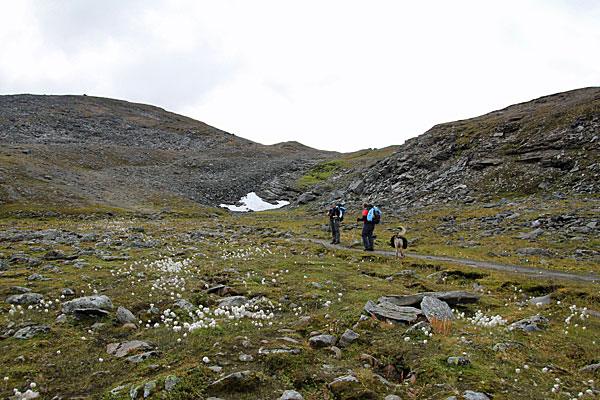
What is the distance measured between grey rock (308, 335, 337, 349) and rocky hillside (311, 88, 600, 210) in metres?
42.0

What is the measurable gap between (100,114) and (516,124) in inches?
5692

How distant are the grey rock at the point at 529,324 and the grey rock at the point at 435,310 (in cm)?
172

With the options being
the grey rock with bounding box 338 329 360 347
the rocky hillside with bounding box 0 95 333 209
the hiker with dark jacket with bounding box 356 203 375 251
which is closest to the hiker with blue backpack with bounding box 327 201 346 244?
the hiker with dark jacket with bounding box 356 203 375 251

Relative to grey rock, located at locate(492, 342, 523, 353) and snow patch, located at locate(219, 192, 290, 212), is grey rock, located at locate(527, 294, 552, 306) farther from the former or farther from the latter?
snow patch, located at locate(219, 192, 290, 212)

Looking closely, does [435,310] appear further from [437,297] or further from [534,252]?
[534,252]

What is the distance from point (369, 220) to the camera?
25.7m

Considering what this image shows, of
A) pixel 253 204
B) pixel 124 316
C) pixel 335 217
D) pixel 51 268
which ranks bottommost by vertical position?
pixel 124 316

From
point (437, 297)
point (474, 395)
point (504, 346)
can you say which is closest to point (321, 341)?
point (474, 395)

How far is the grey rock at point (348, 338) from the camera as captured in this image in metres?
8.69

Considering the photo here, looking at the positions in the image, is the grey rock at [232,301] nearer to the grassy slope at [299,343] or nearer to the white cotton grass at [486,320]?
the grassy slope at [299,343]

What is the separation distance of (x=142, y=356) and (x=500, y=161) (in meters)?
58.0

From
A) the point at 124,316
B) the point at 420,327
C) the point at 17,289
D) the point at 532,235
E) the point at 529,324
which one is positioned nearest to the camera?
the point at 420,327

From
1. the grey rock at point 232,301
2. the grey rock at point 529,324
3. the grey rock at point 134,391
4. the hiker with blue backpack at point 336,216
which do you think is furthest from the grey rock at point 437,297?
the hiker with blue backpack at point 336,216

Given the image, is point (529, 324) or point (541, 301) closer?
point (529, 324)
